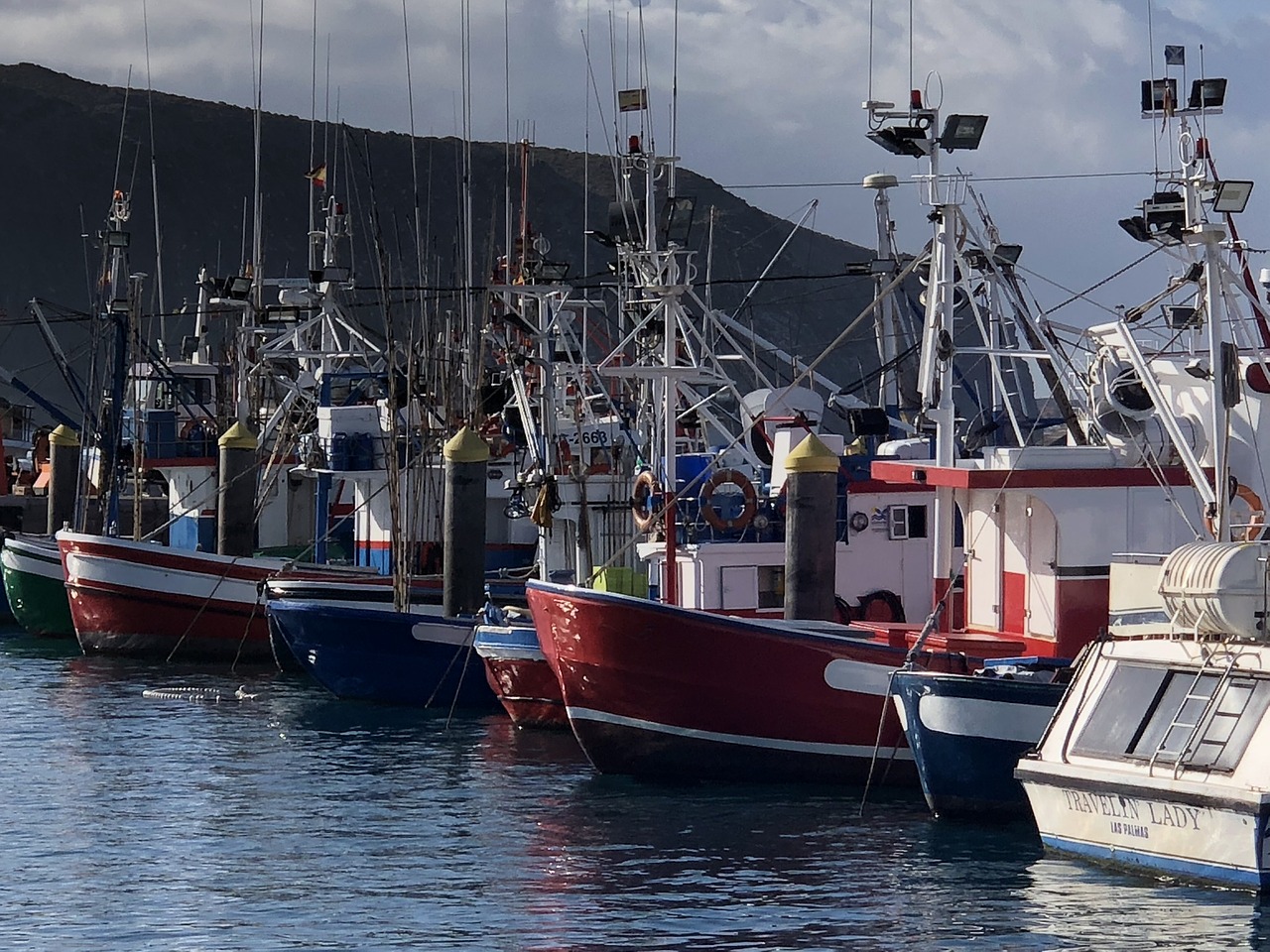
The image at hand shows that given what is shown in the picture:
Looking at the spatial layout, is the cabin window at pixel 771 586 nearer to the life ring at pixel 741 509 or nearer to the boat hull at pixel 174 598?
the life ring at pixel 741 509

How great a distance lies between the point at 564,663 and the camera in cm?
2116

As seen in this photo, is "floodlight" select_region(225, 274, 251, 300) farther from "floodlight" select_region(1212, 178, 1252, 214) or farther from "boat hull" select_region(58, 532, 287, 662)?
"floodlight" select_region(1212, 178, 1252, 214)

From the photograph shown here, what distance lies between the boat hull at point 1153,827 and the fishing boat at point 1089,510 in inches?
45.4

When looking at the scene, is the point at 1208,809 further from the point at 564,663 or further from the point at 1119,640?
the point at 564,663

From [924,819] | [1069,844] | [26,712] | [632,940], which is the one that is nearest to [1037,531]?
[924,819]

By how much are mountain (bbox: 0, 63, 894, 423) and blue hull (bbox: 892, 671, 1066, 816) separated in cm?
13085

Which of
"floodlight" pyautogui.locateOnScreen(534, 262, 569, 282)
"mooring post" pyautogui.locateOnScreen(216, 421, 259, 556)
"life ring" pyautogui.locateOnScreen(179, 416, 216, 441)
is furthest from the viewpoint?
"life ring" pyautogui.locateOnScreen(179, 416, 216, 441)

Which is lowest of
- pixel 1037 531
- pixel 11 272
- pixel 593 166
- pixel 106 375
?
pixel 1037 531

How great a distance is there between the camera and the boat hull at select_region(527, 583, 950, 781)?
20.0 metres

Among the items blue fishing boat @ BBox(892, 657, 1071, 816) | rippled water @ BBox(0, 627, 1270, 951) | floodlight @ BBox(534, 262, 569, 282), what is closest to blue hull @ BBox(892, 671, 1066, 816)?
blue fishing boat @ BBox(892, 657, 1071, 816)

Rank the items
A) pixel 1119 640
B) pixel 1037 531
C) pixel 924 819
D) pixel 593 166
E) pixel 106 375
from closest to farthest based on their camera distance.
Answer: pixel 1119 640
pixel 924 819
pixel 1037 531
pixel 106 375
pixel 593 166

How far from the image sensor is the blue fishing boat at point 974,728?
58.9 feet

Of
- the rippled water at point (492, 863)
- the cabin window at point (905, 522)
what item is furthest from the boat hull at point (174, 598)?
the cabin window at point (905, 522)

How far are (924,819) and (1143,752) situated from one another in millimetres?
3197
